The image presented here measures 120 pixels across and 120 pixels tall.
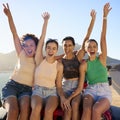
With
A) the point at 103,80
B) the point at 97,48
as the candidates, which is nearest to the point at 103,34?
the point at 97,48

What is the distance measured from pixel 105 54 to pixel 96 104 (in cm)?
113

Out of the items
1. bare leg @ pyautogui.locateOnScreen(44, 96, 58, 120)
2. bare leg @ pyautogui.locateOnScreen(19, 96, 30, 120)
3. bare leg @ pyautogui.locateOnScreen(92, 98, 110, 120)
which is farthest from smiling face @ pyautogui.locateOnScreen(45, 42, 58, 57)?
bare leg @ pyautogui.locateOnScreen(92, 98, 110, 120)

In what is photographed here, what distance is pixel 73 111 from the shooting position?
565cm

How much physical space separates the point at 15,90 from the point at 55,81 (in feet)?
2.42

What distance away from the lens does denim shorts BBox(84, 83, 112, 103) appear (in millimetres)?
5918

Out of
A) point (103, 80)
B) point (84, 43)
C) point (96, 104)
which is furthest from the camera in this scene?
point (84, 43)

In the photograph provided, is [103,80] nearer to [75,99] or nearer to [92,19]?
[75,99]

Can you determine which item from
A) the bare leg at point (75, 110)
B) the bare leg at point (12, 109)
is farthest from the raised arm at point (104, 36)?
the bare leg at point (12, 109)

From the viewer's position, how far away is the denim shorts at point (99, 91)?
5.92m

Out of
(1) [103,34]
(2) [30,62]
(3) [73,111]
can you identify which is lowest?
(3) [73,111]

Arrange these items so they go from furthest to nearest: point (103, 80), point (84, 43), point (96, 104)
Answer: point (84, 43) < point (103, 80) < point (96, 104)

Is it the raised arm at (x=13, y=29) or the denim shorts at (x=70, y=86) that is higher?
the raised arm at (x=13, y=29)

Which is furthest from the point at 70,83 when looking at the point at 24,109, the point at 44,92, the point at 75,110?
the point at 24,109

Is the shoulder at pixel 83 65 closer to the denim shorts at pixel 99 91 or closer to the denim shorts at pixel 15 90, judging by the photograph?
the denim shorts at pixel 99 91
